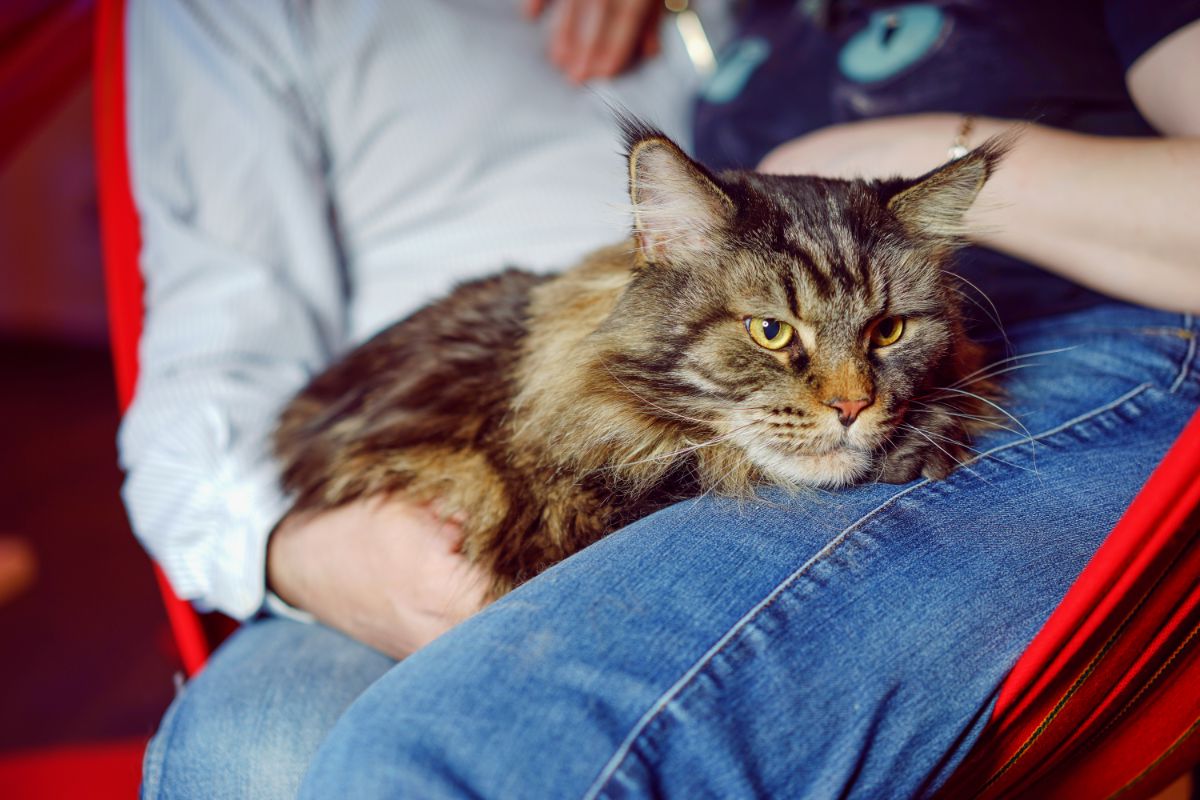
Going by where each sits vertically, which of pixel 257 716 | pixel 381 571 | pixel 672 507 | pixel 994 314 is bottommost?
pixel 257 716

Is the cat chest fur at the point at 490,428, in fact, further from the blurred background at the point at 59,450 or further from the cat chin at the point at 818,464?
the blurred background at the point at 59,450

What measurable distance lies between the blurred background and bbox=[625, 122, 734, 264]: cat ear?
4.34 ft

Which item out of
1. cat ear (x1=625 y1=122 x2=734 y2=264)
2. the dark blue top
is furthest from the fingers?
cat ear (x1=625 y1=122 x2=734 y2=264)

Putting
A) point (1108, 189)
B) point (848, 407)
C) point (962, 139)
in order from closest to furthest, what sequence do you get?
1. point (848, 407)
2. point (1108, 189)
3. point (962, 139)

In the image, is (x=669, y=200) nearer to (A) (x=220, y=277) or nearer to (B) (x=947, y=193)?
(B) (x=947, y=193)

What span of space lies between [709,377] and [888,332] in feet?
0.82

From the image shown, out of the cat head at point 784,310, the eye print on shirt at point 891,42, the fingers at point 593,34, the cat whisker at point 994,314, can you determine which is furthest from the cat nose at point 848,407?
the fingers at point 593,34

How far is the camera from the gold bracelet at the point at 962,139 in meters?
1.21

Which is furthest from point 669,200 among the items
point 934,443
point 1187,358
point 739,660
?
point 1187,358

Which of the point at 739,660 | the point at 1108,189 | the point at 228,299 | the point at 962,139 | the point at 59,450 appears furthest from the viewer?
the point at 59,450

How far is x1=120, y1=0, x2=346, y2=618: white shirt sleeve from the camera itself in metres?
1.30

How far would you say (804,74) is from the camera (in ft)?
5.11

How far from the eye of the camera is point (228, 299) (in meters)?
1.42

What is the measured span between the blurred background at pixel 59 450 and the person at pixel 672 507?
0.36 meters
